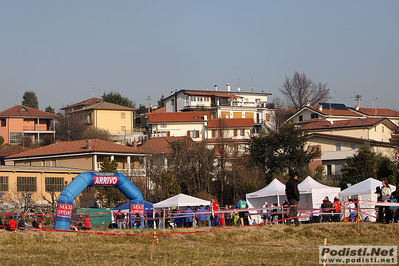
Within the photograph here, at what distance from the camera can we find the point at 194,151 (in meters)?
57.8

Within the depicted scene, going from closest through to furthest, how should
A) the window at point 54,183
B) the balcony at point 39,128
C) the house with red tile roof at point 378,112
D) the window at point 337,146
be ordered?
Answer: the window at point 54,183
the window at point 337,146
the balcony at point 39,128
the house with red tile roof at point 378,112

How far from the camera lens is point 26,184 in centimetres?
5100

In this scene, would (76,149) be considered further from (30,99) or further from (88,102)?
(30,99)

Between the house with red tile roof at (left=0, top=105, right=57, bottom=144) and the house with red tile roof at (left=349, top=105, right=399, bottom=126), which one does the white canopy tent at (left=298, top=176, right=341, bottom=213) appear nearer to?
the house with red tile roof at (left=0, top=105, right=57, bottom=144)

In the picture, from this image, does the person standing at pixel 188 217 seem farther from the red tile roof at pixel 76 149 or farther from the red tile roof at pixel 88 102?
the red tile roof at pixel 88 102

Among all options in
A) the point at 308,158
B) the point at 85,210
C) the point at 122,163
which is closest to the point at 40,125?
the point at 122,163

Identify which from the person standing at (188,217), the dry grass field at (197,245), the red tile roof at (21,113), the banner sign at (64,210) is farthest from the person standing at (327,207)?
the red tile roof at (21,113)

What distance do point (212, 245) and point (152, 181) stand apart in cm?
3515

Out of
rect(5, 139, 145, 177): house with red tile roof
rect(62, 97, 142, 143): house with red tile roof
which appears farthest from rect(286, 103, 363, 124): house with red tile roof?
rect(5, 139, 145, 177): house with red tile roof

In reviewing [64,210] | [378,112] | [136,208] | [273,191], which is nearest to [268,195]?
[273,191]

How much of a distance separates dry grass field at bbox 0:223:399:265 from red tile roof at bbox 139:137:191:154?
39737mm

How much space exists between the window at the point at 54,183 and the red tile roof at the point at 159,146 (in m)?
10.4

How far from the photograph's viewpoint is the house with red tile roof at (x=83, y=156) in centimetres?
6012

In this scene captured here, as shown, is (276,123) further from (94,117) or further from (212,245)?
(212,245)
